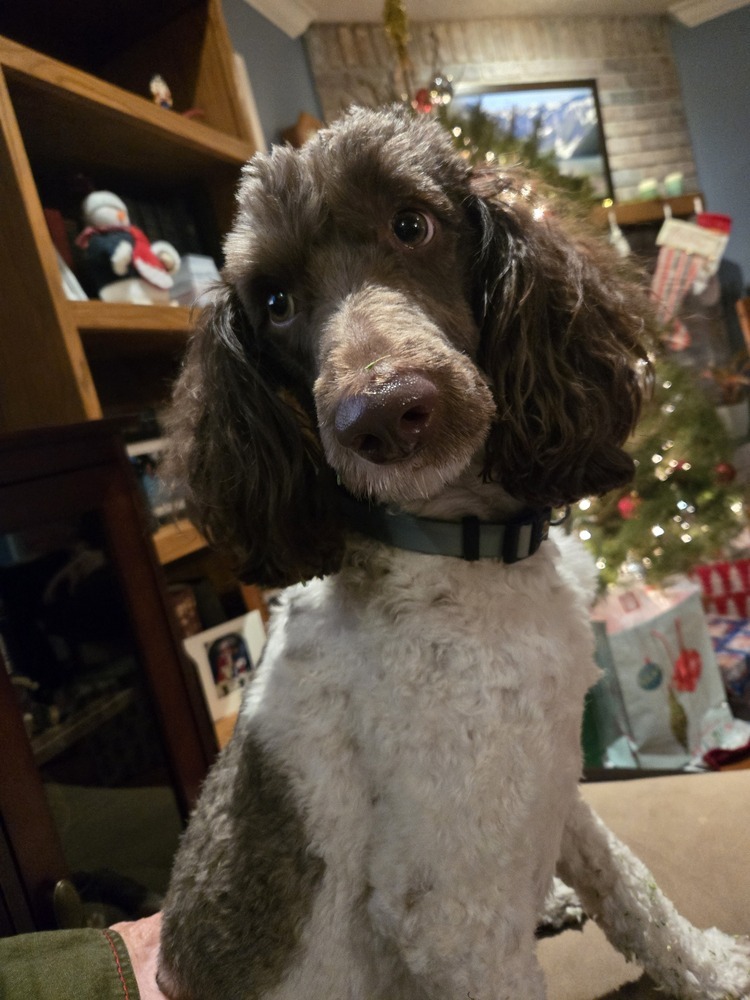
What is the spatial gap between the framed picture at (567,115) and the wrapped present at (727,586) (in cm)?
175

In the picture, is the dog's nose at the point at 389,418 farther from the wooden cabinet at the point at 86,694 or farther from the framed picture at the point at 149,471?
the framed picture at the point at 149,471

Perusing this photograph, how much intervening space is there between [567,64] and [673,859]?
3426mm

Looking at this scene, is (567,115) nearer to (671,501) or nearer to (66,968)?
(671,501)

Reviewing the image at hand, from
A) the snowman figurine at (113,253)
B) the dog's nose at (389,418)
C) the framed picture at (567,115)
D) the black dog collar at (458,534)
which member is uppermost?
the framed picture at (567,115)

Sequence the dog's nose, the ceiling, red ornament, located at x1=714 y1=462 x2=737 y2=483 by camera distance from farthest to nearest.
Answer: the ceiling → red ornament, located at x1=714 y1=462 x2=737 y2=483 → the dog's nose

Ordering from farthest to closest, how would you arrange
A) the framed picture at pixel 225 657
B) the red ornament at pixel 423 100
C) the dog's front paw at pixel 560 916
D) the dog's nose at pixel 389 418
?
the red ornament at pixel 423 100 < the framed picture at pixel 225 657 < the dog's front paw at pixel 560 916 < the dog's nose at pixel 389 418

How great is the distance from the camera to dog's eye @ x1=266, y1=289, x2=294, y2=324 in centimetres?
85

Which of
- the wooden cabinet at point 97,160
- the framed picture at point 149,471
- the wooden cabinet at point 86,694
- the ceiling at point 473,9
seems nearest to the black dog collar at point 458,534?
the wooden cabinet at point 86,694

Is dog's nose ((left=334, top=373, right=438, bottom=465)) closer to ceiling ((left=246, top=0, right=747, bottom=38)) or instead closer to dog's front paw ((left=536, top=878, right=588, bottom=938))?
dog's front paw ((left=536, top=878, right=588, bottom=938))

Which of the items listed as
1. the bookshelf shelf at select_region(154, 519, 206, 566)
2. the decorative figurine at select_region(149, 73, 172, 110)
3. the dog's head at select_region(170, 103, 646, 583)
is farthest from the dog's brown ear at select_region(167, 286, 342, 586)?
the decorative figurine at select_region(149, 73, 172, 110)

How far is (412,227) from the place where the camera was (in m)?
0.81

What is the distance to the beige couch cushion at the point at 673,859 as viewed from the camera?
913 mm

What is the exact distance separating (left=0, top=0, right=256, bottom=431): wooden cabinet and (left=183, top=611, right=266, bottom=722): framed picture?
0.60m

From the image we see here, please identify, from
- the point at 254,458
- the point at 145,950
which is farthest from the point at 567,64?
the point at 145,950
